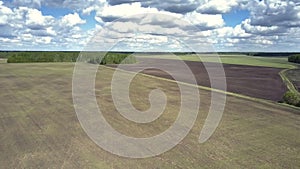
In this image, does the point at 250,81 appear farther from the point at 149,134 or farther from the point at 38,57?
the point at 38,57

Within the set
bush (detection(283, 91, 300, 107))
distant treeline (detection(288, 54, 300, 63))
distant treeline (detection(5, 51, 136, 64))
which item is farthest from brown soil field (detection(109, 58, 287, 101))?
distant treeline (detection(288, 54, 300, 63))

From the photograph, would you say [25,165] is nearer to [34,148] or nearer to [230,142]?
[34,148]

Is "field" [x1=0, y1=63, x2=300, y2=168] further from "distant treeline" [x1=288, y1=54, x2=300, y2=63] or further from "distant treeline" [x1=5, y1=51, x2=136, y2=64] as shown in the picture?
"distant treeline" [x1=288, y1=54, x2=300, y2=63]

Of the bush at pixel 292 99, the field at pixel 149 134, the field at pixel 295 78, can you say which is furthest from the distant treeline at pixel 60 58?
the bush at pixel 292 99

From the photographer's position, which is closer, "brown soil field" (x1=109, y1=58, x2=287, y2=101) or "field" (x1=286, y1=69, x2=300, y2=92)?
"brown soil field" (x1=109, y1=58, x2=287, y2=101)

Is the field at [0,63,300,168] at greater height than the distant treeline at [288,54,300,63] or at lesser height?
greater

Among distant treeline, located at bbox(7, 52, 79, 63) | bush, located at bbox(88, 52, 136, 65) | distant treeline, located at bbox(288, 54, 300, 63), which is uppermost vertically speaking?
distant treeline, located at bbox(7, 52, 79, 63)

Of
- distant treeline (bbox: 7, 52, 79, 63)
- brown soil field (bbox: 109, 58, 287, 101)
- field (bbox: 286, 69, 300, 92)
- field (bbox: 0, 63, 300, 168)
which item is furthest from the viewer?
distant treeline (bbox: 7, 52, 79, 63)

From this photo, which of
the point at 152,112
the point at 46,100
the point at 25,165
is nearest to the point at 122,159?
the point at 25,165
